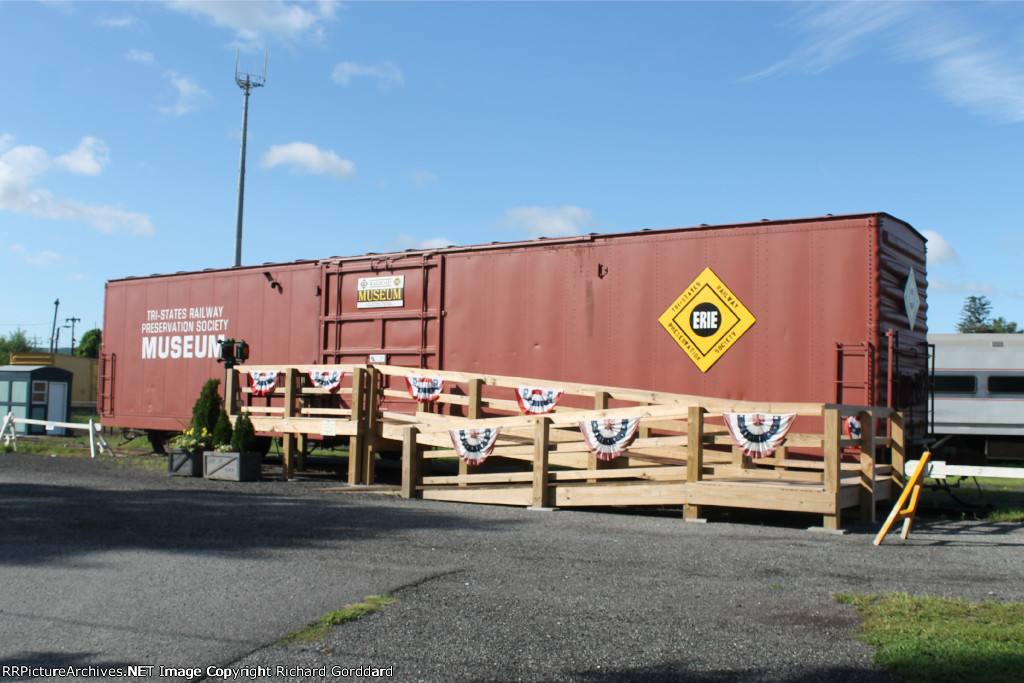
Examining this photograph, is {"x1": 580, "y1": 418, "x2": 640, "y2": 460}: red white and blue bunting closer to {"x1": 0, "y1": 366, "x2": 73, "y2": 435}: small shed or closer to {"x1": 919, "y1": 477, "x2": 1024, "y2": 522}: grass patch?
{"x1": 919, "y1": 477, "x2": 1024, "y2": 522}: grass patch

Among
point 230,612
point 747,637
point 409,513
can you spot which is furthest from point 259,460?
point 747,637

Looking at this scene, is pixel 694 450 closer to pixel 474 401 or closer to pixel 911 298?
pixel 474 401

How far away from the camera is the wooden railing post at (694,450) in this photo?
9.16m

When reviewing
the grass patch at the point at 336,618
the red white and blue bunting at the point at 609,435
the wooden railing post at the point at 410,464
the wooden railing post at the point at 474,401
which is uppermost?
the wooden railing post at the point at 474,401

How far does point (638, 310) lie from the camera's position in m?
11.2

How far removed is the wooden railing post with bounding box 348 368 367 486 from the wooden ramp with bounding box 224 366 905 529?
0.06 feet

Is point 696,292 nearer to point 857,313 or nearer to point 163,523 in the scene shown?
point 857,313

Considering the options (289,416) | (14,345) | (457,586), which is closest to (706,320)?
(457,586)

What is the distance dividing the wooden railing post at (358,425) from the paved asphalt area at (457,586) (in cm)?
245

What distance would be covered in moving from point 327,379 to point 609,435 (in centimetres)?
519

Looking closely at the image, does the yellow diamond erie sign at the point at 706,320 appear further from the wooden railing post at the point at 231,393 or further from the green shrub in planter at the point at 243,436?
the wooden railing post at the point at 231,393

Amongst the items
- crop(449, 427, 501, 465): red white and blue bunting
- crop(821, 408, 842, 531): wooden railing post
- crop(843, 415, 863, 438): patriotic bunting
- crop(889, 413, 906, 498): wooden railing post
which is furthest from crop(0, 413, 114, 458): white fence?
crop(889, 413, 906, 498): wooden railing post

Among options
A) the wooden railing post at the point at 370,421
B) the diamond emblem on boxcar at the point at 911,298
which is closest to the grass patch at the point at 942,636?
the diamond emblem on boxcar at the point at 911,298

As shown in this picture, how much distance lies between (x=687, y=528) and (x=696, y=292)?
3291 mm
